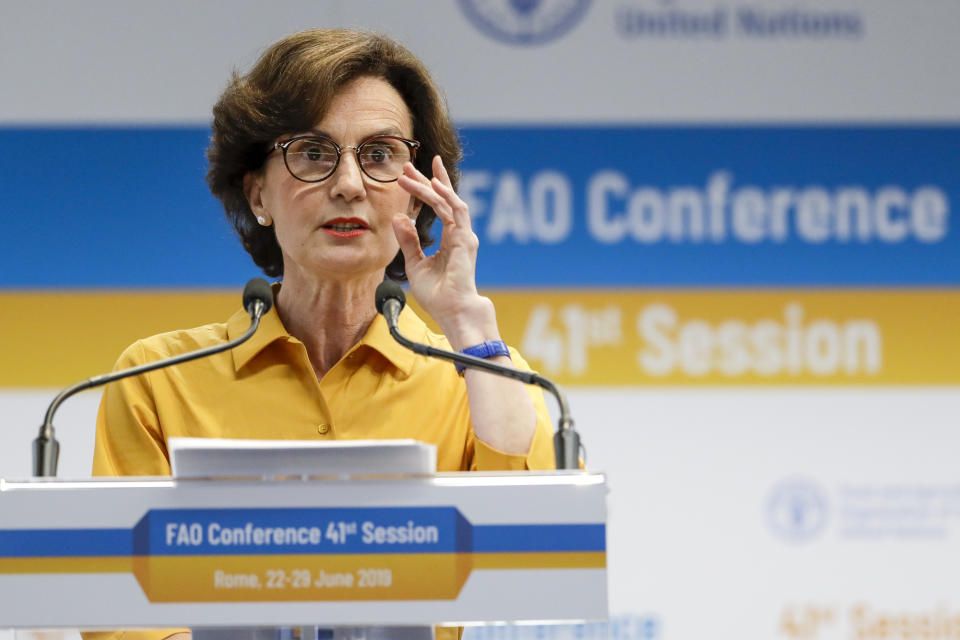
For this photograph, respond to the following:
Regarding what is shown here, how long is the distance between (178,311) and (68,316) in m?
0.31

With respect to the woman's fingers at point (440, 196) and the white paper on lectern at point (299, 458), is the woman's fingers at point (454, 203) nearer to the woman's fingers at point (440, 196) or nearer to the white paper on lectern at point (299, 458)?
the woman's fingers at point (440, 196)

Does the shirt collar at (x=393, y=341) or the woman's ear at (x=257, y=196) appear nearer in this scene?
the shirt collar at (x=393, y=341)

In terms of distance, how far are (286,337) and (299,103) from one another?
0.37 m

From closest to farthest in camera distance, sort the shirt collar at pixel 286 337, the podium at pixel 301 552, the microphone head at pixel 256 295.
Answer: the podium at pixel 301 552 < the microphone head at pixel 256 295 < the shirt collar at pixel 286 337

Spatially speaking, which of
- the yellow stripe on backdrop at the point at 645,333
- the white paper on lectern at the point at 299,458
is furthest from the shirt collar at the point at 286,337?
the yellow stripe on backdrop at the point at 645,333

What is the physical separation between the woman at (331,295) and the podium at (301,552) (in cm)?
56

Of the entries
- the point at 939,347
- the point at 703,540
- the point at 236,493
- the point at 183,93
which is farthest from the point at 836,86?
the point at 236,493

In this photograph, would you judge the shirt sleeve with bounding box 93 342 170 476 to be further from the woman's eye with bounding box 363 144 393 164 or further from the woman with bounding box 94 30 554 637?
the woman's eye with bounding box 363 144 393 164

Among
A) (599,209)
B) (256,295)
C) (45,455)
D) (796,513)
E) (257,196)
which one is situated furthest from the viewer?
(599,209)

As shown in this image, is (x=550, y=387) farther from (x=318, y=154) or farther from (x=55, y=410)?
(x=318, y=154)

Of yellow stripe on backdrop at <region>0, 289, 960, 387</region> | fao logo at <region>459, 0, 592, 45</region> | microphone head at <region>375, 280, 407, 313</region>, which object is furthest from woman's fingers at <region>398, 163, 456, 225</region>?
fao logo at <region>459, 0, 592, 45</region>

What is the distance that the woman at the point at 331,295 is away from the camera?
174 centimetres

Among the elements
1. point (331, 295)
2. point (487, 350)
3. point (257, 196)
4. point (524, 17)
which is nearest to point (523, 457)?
point (487, 350)

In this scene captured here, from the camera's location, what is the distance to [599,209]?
11.2 ft
